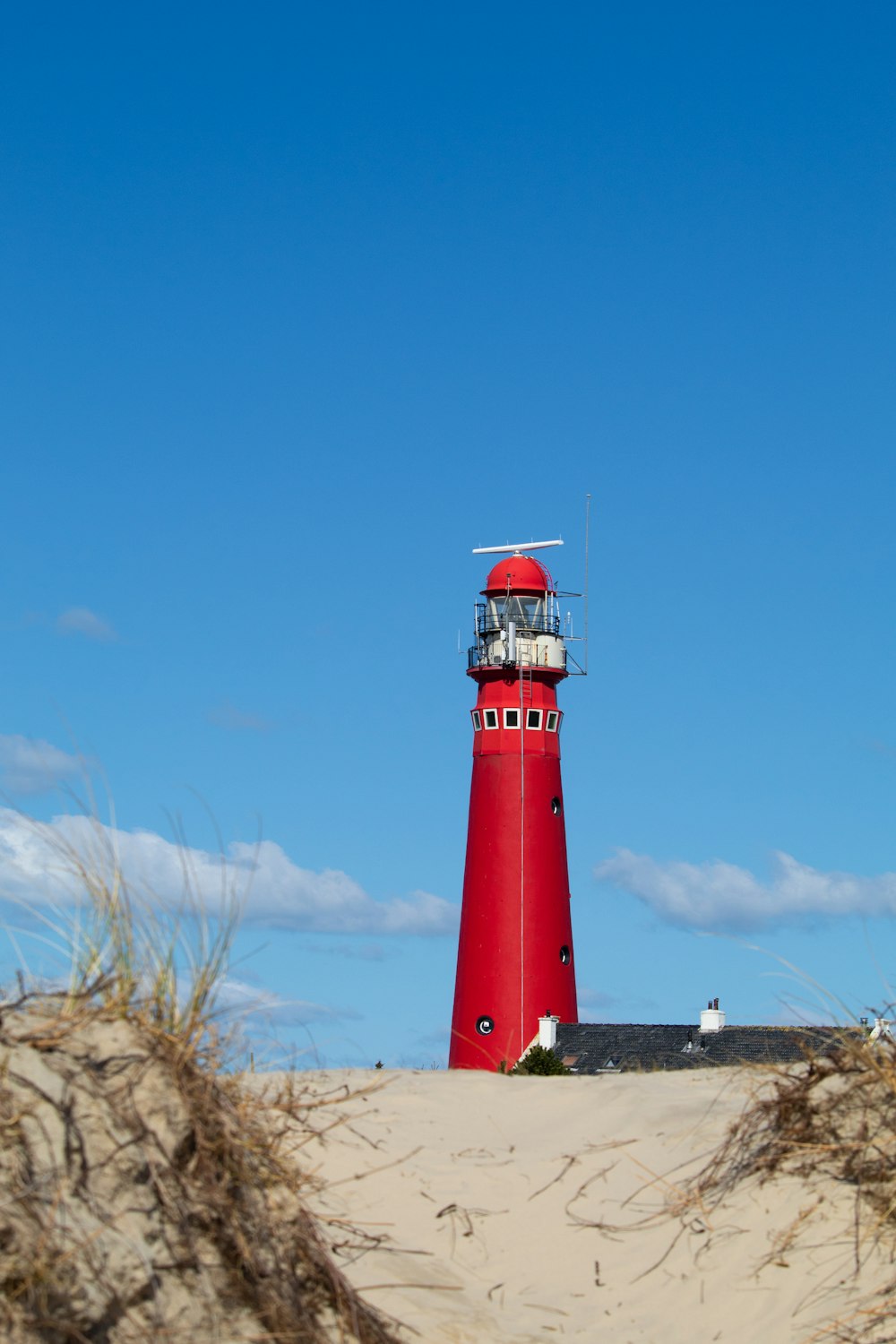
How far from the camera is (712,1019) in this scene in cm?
3856

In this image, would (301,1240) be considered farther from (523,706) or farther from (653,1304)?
(523,706)

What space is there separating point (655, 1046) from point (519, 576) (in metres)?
11.5

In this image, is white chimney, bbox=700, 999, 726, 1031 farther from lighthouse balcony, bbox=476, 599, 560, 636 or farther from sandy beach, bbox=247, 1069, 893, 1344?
sandy beach, bbox=247, 1069, 893, 1344

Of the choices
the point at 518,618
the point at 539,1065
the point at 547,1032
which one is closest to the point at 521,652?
the point at 518,618

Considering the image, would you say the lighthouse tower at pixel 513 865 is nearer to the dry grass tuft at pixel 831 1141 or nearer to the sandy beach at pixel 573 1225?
the sandy beach at pixel 573 1225

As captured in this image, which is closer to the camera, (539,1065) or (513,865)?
(539,1065)

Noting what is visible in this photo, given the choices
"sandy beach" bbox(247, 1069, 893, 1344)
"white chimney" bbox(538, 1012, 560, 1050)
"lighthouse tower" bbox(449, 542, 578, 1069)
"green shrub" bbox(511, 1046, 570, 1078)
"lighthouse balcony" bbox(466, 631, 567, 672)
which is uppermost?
"lighthouse balcony" bbox(466, 631, 567, 672)

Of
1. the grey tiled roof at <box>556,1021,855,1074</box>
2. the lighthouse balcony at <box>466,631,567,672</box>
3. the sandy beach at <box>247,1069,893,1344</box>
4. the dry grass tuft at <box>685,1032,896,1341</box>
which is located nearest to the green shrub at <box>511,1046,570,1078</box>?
the grey tiled roof at <box>556,1021,855,1074</box>

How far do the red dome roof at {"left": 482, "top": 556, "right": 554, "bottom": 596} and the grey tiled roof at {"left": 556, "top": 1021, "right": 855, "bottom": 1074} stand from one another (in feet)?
34.2

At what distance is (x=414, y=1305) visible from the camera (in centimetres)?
873

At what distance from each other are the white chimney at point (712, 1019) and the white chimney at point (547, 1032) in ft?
14.1

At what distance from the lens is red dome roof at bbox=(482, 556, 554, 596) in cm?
3972

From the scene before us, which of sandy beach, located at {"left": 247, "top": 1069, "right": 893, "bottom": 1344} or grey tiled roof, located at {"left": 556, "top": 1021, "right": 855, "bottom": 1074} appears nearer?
sandy beach, located at {"left": 247, "top": 1069, "right": 893, "bottom": 1344}

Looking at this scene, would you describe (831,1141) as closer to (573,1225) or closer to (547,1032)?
(573,1225)
